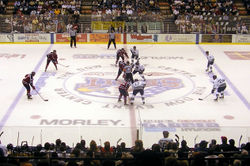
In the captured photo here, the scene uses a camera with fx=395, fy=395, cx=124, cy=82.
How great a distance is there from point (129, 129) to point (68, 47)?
45.9ft

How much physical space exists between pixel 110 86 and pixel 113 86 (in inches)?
4.2

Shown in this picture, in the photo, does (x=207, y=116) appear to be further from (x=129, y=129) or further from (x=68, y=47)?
(x=68, y=47)

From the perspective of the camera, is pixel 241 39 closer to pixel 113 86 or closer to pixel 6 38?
pixel 113 86

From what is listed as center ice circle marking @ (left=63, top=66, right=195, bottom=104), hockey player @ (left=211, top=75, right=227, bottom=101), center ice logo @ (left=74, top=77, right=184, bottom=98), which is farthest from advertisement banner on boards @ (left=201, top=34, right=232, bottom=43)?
hockey player @ (left=211, top=75, right=227, bottom=101)

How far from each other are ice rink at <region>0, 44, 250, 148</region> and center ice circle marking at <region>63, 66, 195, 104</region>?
1.2 inches

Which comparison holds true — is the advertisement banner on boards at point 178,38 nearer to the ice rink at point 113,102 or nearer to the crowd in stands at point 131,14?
the crowd in stands at point 131,14

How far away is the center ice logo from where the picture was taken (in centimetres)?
1313

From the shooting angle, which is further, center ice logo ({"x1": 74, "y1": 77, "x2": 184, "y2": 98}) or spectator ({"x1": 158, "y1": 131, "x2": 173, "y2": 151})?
center ice logo ({"x1": 74, "y1": 77, "x2": 184, "y2": 98})

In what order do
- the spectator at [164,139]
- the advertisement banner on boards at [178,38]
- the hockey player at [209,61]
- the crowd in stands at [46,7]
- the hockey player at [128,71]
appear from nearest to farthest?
the spectator at [164,139] → the hockey player at [128,71] → the hockey player at [209,61] → the advertisement banner on boards at [178,38] → the crowd in stands at [46,7]

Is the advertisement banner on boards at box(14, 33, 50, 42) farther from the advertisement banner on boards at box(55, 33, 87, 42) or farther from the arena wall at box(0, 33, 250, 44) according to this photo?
the advertisement banner on boards at box(55, 33, 87, 42)

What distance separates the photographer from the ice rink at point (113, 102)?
7867mm

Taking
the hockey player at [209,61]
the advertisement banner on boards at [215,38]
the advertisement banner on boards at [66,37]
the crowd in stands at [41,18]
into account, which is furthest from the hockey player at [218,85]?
the crowd in stands at [41,18]

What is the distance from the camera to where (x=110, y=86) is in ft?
45.6

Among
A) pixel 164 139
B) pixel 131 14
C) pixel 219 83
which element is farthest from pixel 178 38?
pixel 164 139
